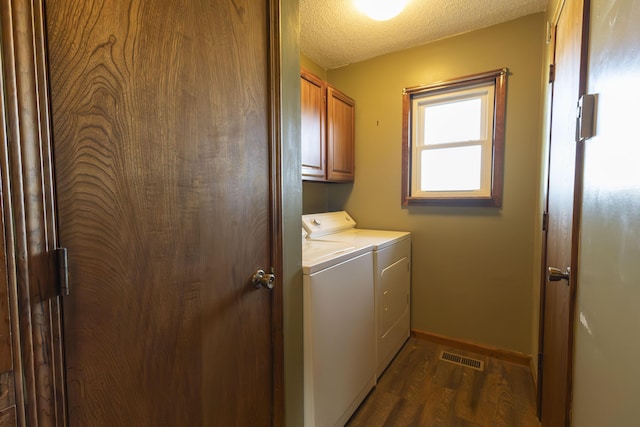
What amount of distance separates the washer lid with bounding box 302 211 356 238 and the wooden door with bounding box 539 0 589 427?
1.46 metres

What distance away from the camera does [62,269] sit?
0.58 metres

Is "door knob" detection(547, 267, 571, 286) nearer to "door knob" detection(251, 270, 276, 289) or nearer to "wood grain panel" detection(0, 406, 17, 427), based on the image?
"door knob" detection(251, 270, 276, 289)

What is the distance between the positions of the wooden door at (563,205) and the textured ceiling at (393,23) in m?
0.70

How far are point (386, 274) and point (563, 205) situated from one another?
3.80 feet

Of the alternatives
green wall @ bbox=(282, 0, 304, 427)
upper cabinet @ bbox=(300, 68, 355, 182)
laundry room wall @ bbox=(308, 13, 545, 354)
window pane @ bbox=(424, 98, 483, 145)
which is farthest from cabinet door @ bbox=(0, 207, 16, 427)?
window pane @ bbox=(424, 98, 483, 145)

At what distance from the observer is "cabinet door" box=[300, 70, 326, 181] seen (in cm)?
212

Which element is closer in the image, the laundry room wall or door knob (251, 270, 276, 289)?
door knob (251, 270, 276, 289)

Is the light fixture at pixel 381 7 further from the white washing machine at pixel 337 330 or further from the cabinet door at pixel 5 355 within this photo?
the cabinet door at pixel 5 355

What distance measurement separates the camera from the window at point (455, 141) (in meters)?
2.22

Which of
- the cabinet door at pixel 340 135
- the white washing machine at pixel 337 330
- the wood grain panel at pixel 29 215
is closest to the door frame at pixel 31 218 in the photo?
the wood grain panel at pixel 29 215

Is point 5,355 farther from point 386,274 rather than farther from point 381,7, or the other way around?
point 381,7

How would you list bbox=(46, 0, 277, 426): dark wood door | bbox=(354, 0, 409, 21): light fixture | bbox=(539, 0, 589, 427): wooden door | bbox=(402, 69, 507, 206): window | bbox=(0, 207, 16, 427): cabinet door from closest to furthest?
bbox=(0, 207, 16, 427): cabinet door < bbox=(46, 0, 277, 426): dark wood door < bbox=(539, 0, 589, 427): wooden door < bbox=(354, 0, 409, 21): light fixture < bbox=(402, 69, 507, 206): window

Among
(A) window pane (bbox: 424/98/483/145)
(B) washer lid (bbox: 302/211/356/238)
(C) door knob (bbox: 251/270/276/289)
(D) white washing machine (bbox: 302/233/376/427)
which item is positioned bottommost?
(D) white washing machine (bbox: 302/233/376/427)

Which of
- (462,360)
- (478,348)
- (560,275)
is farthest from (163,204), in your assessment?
(478,348)
